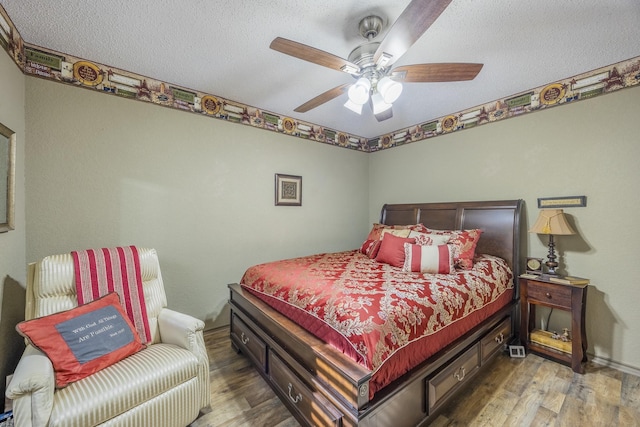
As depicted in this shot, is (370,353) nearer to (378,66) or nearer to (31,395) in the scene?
(31,395)

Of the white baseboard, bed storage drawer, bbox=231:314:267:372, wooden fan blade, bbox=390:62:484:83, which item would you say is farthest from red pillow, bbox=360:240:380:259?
the white baseboard

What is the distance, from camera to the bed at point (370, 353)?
1.28 m

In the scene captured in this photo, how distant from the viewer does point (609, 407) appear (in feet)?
5.70

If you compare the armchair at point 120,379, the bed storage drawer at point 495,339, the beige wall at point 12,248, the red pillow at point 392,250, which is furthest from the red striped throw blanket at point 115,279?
the bed storage drawer at point 495,339

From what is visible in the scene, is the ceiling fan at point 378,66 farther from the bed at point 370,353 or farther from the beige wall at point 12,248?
the beige wall at point 12,248

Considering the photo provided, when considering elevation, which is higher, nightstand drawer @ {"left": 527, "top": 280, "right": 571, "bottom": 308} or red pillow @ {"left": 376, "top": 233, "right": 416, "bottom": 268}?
red pillow @ {"left": 376, "top": 233, "right": 416, "bottom": 268}

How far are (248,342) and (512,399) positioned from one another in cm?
201

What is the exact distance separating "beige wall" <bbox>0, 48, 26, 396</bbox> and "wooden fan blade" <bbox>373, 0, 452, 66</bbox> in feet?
7.82

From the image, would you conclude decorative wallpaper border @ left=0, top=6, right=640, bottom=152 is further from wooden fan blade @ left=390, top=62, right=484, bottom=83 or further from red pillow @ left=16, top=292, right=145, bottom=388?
red pillow @ left=16, top=292, right=145, bottom=388

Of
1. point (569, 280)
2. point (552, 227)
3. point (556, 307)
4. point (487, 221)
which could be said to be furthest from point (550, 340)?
point (487, 221)

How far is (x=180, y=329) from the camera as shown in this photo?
170 cm

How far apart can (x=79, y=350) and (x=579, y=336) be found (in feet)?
11.6

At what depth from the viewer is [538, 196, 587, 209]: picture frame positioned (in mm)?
2361

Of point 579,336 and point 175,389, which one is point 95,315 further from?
point 579,336
